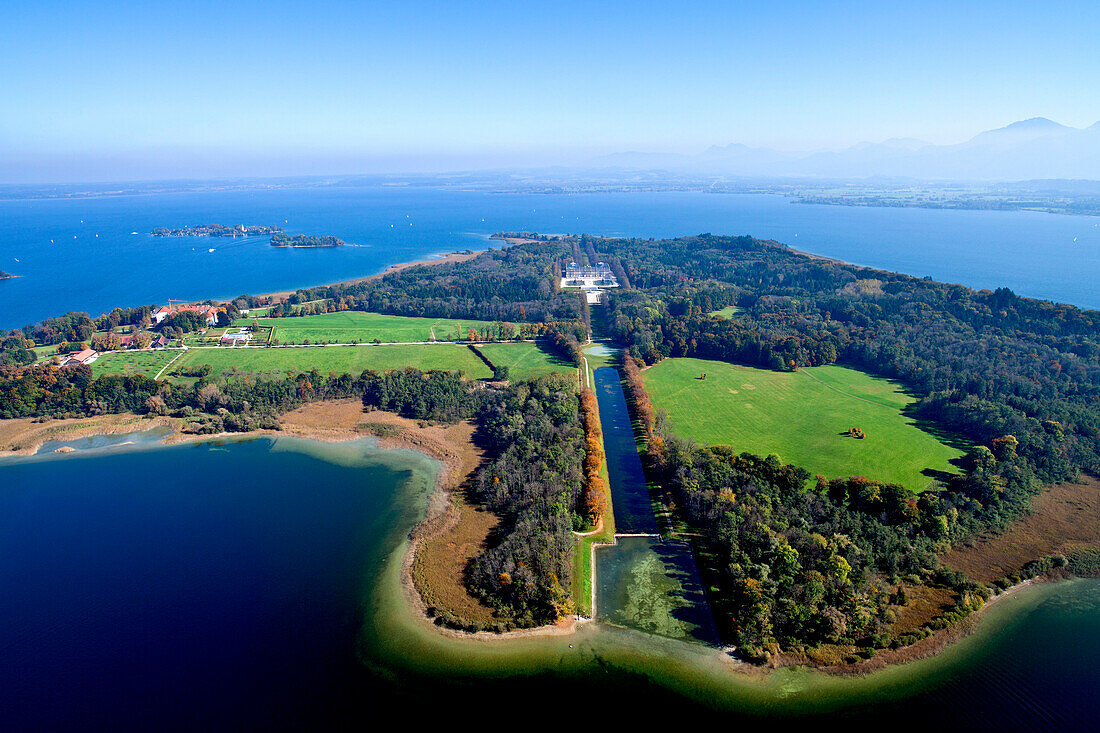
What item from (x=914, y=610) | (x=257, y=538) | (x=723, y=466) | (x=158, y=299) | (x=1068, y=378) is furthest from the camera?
(x=158, y=299)

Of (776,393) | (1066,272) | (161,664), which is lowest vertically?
(161,664)

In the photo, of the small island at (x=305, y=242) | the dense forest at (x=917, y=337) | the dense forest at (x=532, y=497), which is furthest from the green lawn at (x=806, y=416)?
the small island at (x=305, y=242)

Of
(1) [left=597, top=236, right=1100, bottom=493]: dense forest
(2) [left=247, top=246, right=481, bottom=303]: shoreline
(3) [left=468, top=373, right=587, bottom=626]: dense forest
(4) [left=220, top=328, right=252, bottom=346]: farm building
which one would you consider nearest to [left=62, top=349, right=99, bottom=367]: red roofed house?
(4) [left=220, top=328, right=252, bottom=346]: farm building

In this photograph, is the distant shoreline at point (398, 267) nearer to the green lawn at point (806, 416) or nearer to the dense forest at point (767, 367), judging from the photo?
the dense forest at point (767, 367)

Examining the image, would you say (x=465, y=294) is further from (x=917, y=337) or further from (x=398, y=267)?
(x=917, y=337)

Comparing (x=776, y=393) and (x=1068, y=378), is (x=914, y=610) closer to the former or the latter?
(x=776, y=393)

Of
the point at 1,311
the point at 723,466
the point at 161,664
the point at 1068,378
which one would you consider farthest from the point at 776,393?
the point at 1,311

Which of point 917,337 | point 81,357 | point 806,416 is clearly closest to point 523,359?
point 806,416
